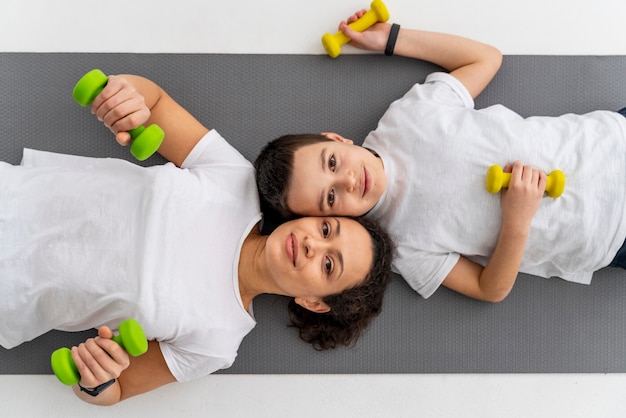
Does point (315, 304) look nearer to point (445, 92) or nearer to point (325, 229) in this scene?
point (325, 229)

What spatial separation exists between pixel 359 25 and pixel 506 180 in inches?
19.8

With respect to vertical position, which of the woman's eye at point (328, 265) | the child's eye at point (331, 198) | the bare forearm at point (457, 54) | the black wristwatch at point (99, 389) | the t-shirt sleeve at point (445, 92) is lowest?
the black wristwatch at point (99, 389)

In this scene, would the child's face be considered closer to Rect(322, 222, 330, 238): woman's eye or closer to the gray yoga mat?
Rect(322, 222, 330, 238): woman's eye

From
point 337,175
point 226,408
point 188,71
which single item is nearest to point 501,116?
point 337,175

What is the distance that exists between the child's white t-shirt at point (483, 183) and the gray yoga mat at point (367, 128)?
0.41 feet

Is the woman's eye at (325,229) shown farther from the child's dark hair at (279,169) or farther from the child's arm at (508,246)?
the child's arm at (508,246)

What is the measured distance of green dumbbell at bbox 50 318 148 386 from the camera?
94cm

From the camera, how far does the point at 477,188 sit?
45.8 inches

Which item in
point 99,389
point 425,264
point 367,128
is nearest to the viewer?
point 99,389

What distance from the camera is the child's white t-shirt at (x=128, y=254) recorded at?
1076 millimetres

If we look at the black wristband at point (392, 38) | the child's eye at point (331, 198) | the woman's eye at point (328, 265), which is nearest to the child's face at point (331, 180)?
the child's eye at point (331, 198)

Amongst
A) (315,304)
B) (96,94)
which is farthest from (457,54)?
(96,94)

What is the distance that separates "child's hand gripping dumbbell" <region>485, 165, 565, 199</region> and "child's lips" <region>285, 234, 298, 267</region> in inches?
16.2

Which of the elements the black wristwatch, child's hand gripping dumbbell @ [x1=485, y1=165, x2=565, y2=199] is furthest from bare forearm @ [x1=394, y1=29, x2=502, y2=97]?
the black wristwatch
